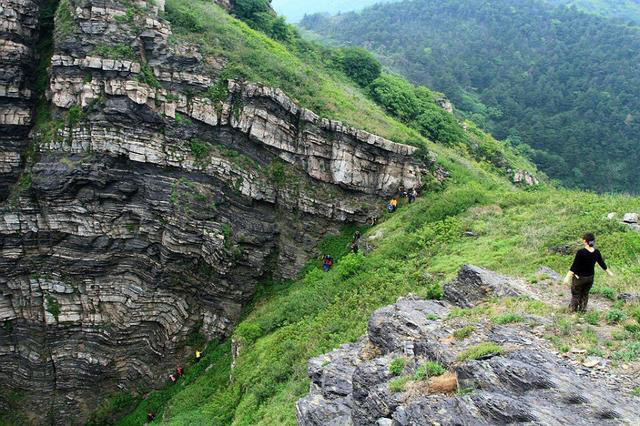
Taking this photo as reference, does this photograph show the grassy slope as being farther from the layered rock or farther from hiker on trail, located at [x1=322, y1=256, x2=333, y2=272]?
the layered rock

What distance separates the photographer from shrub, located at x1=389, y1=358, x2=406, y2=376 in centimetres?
963

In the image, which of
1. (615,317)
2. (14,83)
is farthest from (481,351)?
(14,83)

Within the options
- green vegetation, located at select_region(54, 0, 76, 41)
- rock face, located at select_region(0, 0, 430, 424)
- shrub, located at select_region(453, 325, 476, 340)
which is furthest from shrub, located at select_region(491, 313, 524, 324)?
green vegetation, located at select_region(54, 0, 76, 41)

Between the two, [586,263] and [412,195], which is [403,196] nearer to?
[412,195]

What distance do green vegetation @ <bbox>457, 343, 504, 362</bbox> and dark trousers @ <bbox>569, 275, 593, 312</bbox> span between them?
92.3 inches

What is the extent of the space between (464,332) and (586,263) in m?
2.80

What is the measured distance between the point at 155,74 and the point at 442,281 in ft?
68.5

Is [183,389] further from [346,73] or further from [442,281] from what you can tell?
[346,73]

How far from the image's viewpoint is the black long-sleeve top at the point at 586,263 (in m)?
9.30

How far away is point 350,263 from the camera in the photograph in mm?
21406

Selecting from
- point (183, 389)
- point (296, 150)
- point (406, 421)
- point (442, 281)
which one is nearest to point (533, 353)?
point (406, 421)

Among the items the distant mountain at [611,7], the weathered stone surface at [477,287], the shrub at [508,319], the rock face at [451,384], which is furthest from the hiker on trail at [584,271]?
the distant mountain at [611,7]

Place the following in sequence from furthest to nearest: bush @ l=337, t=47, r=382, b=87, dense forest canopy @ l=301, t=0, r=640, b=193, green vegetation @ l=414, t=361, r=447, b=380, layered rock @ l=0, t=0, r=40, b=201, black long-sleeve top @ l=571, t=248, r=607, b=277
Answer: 1. dense forest canopy @ l=301, t=0, r=640, b=193
2. bush @ l=337, t=47, r=382, b=87
3. layered rock @ l=0, t=0, r=40, b=201
4. black long-sleeve top @ l=571, t=248, r=607, b=277
5. green vegetation @ l=414, t=361, r=447, b=380

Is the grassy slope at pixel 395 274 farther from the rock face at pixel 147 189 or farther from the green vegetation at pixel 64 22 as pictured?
the green vegetation at pixel 64 22
